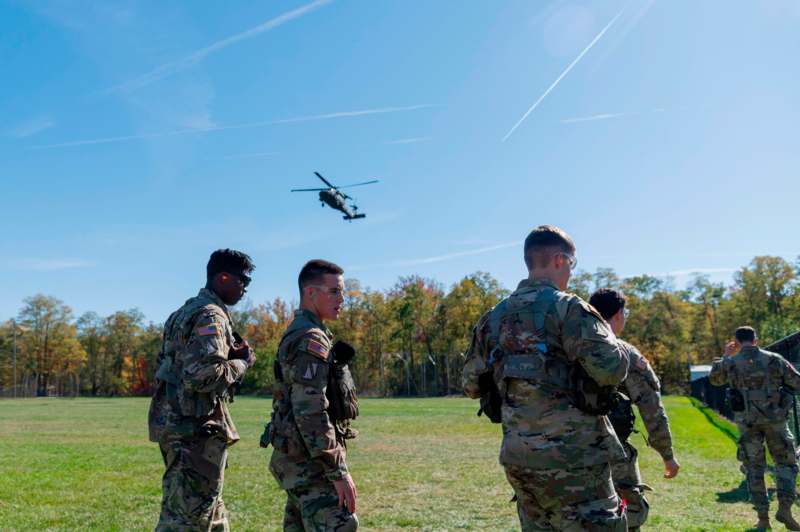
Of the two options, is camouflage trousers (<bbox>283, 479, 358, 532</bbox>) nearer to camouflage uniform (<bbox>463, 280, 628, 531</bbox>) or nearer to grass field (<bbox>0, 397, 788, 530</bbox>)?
camouflage uniform (<bbox>463, 280, 628, 531</bbox>)

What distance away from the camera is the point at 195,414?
4.80 metres

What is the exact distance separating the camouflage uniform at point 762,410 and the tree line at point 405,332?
6339 centimetres

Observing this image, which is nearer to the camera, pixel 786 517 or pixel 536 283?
pixel 536 283

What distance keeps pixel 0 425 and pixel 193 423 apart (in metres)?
32.0

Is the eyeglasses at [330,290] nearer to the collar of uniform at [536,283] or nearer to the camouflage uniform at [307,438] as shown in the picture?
the camouflage uniform at [307,438]

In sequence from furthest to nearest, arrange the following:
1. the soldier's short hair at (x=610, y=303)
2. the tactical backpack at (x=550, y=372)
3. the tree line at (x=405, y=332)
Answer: the tree line at (x=405, y=332) < the soldier's short hair at (x=610, y=303) < the tactical backpack at (x=550, y=372)

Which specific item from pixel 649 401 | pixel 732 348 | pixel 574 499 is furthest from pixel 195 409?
pixel 732 348

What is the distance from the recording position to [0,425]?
30.6 m

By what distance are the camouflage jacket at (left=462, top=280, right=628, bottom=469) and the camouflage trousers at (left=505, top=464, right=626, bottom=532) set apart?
6 centimetres

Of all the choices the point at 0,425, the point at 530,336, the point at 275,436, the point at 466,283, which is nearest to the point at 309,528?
the point at 275,436

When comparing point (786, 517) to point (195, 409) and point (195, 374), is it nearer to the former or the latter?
point (195, 409)

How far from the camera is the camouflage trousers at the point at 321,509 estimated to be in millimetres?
4020

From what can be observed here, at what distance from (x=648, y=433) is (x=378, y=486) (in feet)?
23.7

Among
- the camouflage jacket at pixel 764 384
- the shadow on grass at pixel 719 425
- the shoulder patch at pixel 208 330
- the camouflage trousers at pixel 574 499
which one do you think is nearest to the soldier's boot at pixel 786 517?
the camouflage jacket at pixel 764 384
